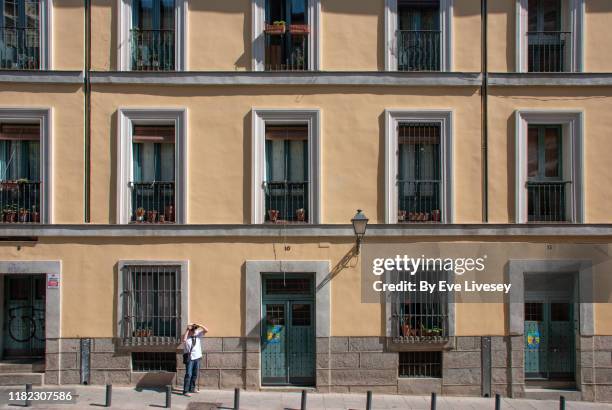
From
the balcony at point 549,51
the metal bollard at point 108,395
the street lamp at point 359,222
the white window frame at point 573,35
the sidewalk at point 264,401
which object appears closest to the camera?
the metal bollard at point 108,395

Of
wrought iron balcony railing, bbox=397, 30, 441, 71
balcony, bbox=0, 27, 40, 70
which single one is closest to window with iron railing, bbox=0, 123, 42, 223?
balcony, bbox=0, 27, 40, 70

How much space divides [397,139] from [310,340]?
16.7 feet

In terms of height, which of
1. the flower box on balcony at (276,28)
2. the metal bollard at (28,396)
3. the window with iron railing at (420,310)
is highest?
the flower box on balcony at (276,28)

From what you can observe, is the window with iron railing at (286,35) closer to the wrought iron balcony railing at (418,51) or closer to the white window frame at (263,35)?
the white window frame at (263,35)

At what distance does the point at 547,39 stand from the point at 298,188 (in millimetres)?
6887

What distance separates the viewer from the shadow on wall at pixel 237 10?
1530 centimetres

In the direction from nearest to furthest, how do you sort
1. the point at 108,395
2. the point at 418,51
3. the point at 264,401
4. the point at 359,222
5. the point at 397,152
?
the point at 108,395 → the point at 264,401 → the point at 359,222 → the point at 397,152 → the point at 418,51

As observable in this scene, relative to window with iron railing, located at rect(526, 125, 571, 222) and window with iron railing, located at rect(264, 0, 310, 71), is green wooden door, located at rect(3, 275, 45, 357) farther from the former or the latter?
window with iron railing, located at rect(526, 125, 571, 222)

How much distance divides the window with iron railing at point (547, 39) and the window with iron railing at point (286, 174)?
5.73 metres

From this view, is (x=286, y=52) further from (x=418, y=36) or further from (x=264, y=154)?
(x=418, y=36)

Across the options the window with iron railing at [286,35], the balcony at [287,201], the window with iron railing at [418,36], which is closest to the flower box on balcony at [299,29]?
the window with iron railing at [286,35]

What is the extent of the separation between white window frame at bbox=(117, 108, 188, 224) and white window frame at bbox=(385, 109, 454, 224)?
4636 millimetres

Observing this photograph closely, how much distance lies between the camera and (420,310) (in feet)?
50.2

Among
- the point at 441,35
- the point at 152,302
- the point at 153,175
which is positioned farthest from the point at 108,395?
the point at 441,35
